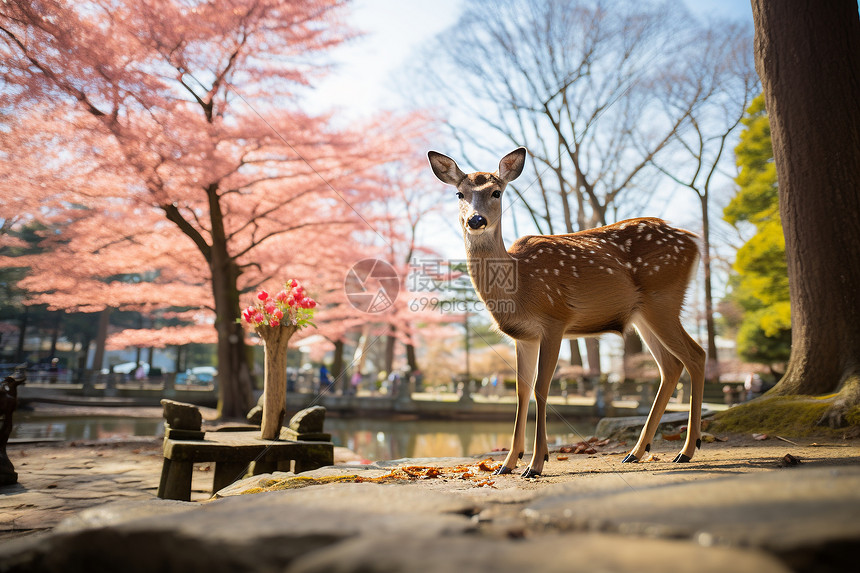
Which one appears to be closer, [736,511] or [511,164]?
[736,511]

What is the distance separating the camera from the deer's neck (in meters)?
3.72

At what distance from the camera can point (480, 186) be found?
3.83m

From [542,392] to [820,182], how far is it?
3467 millimetres

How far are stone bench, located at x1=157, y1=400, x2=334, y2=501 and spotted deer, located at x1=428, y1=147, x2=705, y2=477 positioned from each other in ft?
8.01

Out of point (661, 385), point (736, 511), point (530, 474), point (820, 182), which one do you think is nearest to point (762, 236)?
point (820, 182)

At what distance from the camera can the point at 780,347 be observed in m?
18.9

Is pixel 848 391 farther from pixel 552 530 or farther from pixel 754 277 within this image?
pixel 754 277

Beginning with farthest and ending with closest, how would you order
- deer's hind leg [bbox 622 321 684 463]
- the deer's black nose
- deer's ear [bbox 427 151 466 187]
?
deer's ear [bbox 427 151 466 187] < deer's hind leg [bbox 622 321 684 463] < the deer's black nose

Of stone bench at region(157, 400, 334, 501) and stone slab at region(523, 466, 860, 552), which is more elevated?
stone slab at region(523, 466, 860, 552)

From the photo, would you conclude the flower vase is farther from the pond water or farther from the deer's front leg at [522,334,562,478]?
the pond water

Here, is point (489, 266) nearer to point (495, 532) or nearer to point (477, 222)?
point (477, 222)

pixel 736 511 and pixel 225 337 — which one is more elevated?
pixel 225 337
